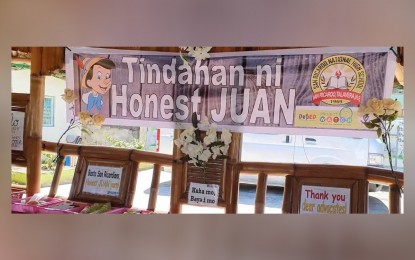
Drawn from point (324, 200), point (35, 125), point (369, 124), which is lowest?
point (324, 200)

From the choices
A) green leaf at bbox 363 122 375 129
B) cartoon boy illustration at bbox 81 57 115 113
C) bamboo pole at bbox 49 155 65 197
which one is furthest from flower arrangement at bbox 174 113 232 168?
green leaf at bbox 363 122 375 129

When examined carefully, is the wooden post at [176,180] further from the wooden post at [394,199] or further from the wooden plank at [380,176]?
the wooden post at [394,199]

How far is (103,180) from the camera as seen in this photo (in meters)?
2.45

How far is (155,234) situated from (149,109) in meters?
0.86

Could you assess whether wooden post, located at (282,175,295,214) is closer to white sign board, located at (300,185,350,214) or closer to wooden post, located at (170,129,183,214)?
white sign board, located at (300,185,350,214)

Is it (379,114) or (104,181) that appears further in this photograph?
(104,181)

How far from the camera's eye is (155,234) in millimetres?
2436

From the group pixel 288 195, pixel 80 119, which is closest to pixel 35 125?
pixel 80 119

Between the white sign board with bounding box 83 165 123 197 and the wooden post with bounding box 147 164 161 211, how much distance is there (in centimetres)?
24

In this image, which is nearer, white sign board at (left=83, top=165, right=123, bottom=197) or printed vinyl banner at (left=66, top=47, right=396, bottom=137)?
printed vinyl banner at (left=66, top=47, right=396, bottom=137)

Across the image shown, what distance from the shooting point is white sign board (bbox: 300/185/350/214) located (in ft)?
7.77

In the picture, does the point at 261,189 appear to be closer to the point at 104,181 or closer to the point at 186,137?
the point at 186,137

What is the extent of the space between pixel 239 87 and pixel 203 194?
0.76 m
